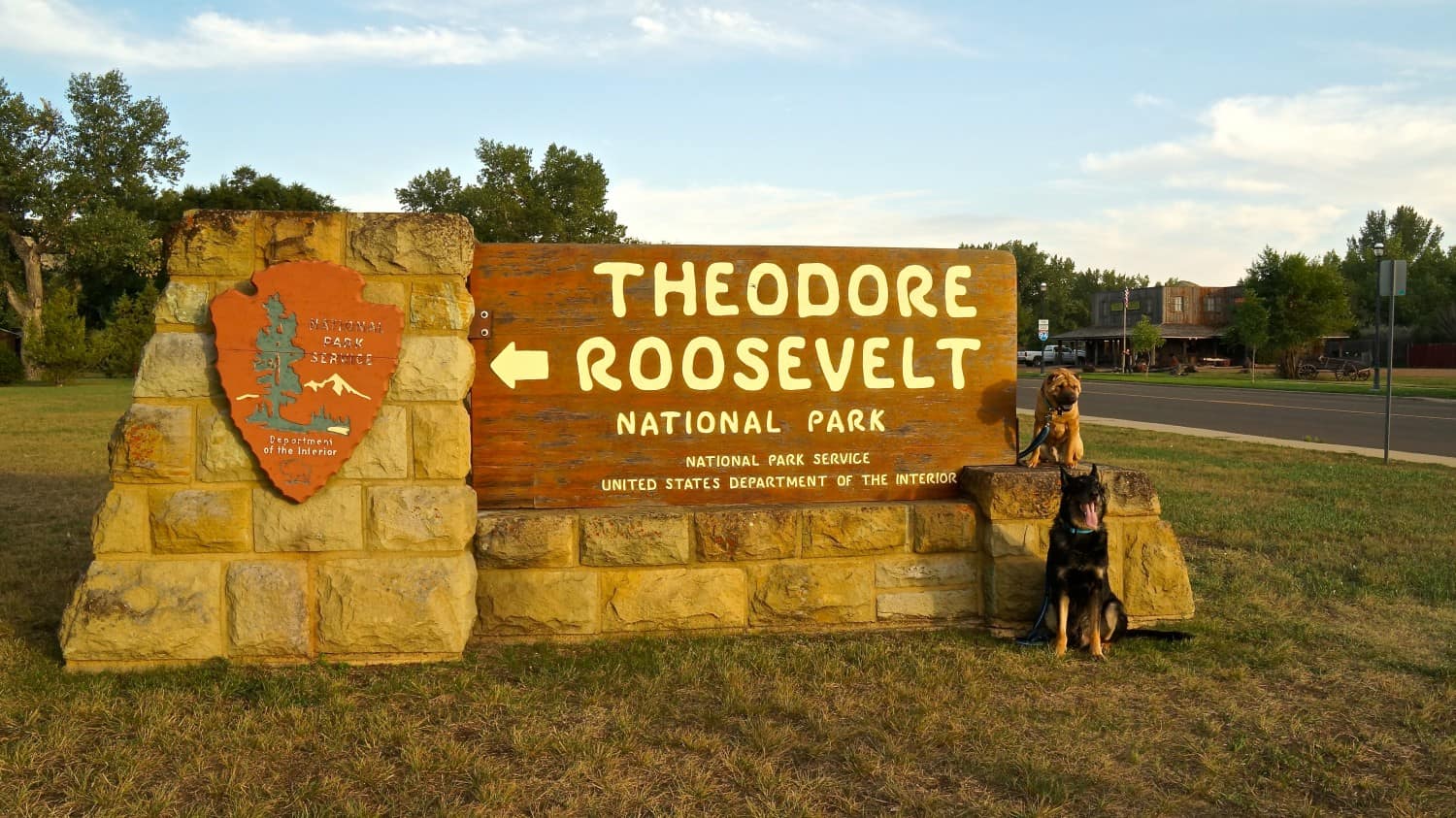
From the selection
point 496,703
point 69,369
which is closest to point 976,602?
point 496,703

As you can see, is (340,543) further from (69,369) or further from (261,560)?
(69,369)

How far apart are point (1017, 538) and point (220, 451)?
4.00 m

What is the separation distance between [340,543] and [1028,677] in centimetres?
328

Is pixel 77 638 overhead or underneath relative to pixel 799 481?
underneath

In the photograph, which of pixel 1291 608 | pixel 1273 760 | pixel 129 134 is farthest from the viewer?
pixel 129 134

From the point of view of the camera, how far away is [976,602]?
4945 millimetres

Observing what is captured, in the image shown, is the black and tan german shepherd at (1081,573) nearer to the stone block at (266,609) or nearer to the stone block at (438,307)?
the stone block at (438,307)

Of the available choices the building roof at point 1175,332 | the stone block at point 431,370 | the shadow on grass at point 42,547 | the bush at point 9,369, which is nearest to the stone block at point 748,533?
the stone block at point 431,370

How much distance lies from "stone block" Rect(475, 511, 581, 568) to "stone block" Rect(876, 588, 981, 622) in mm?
1695

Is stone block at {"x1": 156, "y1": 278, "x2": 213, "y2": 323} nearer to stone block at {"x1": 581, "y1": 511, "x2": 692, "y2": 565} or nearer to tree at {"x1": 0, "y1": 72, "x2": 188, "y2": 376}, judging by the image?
stone block at {"x1": 581, "y1": 511, "x2": 692, "y2": 565}

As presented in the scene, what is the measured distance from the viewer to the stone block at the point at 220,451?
13.9ft

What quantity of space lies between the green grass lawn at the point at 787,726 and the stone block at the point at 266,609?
137 mm

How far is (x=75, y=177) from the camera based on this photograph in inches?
1722

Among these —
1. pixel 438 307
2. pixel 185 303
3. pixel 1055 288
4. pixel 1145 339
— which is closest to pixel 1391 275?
pixel 438 307
